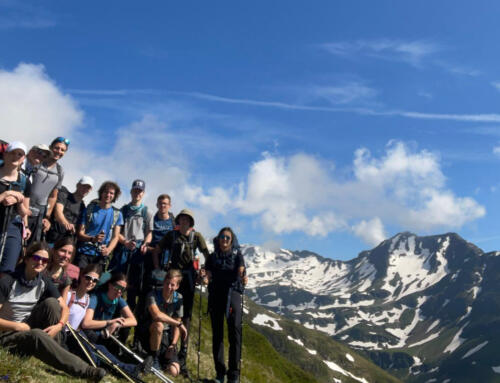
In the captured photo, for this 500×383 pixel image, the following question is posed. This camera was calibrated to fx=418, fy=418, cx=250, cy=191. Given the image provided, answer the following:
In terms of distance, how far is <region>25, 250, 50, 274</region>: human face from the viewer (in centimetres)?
845

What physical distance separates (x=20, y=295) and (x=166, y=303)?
3995 mm

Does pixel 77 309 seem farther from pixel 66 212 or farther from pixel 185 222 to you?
pixel 185 222

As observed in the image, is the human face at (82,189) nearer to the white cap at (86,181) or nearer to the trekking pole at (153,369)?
the white cap at (86,181)

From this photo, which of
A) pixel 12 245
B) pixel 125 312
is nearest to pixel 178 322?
pixel 125 312

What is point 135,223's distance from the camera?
1283cm

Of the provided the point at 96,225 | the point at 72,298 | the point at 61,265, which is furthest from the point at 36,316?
the point at 96,225

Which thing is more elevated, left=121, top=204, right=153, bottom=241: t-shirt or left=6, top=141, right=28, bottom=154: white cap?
left=6, top=141, right=28, bottom=154: white cap

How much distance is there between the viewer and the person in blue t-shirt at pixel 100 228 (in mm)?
11766

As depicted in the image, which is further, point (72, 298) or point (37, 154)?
point (37, 154)

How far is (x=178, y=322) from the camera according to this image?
36.7 feet

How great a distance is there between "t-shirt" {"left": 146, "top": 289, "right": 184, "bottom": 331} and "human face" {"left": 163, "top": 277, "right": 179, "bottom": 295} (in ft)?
0.83

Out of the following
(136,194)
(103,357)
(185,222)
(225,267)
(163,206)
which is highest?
(136,194)

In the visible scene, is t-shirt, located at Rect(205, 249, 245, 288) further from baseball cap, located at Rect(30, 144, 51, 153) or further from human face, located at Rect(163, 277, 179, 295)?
baseball cap, located at Rect(30, 144, 51, 153)

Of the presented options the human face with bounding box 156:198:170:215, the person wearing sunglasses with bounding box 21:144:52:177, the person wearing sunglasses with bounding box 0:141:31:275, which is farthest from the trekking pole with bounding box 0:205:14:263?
the human face with bounding box 156:198:170:215
